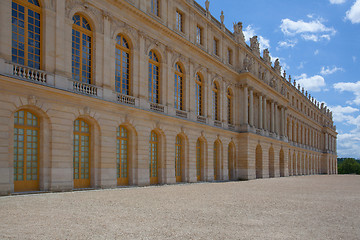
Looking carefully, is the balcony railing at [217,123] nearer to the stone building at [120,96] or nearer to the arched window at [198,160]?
the stone building at [120,96]

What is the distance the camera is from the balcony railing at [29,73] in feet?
50.2

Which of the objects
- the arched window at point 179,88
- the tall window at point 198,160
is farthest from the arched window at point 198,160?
the arched window at point 179,88

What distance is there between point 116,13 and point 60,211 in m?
15.2

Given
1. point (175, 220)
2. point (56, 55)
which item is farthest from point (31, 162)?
point (175, 220)

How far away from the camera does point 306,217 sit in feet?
32.4

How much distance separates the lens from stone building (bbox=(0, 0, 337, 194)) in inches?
622

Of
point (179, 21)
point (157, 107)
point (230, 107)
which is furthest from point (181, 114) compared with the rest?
point (230, 107)

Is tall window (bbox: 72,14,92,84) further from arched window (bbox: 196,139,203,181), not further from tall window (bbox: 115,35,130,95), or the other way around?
arched window (bbox: 196,139,203,181)

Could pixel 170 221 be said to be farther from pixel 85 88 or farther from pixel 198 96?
pixel 198 96

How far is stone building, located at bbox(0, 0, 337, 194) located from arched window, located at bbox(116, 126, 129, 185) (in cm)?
Answer: 9

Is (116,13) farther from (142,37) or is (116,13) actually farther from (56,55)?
(56,55)

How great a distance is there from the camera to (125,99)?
22.1 meters

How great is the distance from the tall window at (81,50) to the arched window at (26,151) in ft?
13.1

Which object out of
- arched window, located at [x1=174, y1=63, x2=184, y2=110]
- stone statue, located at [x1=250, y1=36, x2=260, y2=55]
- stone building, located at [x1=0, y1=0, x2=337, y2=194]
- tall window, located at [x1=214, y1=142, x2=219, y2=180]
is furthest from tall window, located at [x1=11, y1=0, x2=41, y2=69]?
stone statue, located at [x1=250, y1=36, x2=260, y2=55]
